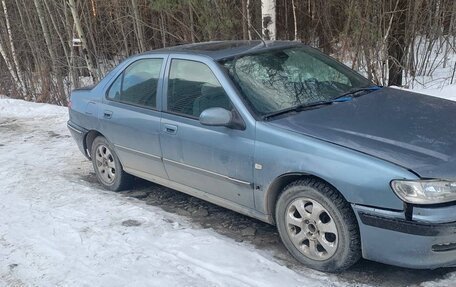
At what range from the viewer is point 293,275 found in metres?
3.49

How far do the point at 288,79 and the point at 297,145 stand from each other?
0.91 m

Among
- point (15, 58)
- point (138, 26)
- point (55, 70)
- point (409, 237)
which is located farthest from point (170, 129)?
point (15, 58)

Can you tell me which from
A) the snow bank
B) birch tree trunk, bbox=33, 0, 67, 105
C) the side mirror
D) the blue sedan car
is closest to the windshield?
the blue sedan car

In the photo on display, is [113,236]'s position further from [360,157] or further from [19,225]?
[360,157]

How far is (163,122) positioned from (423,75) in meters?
A: 6.65

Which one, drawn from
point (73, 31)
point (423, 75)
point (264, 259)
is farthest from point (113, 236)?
point (73, 31)

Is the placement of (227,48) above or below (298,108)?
above

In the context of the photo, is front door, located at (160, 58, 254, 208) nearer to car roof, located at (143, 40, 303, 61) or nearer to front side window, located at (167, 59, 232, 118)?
front side window, located at (167, 59, 232, 118)

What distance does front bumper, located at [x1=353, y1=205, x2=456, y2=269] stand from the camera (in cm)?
298

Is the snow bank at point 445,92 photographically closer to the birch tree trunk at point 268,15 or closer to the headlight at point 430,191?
the birch tree trunk at point 268,15

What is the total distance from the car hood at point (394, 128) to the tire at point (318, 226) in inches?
14.6

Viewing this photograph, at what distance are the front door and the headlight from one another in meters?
1.22

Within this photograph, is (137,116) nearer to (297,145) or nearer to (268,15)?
(297,145)

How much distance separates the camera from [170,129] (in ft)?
14.6
